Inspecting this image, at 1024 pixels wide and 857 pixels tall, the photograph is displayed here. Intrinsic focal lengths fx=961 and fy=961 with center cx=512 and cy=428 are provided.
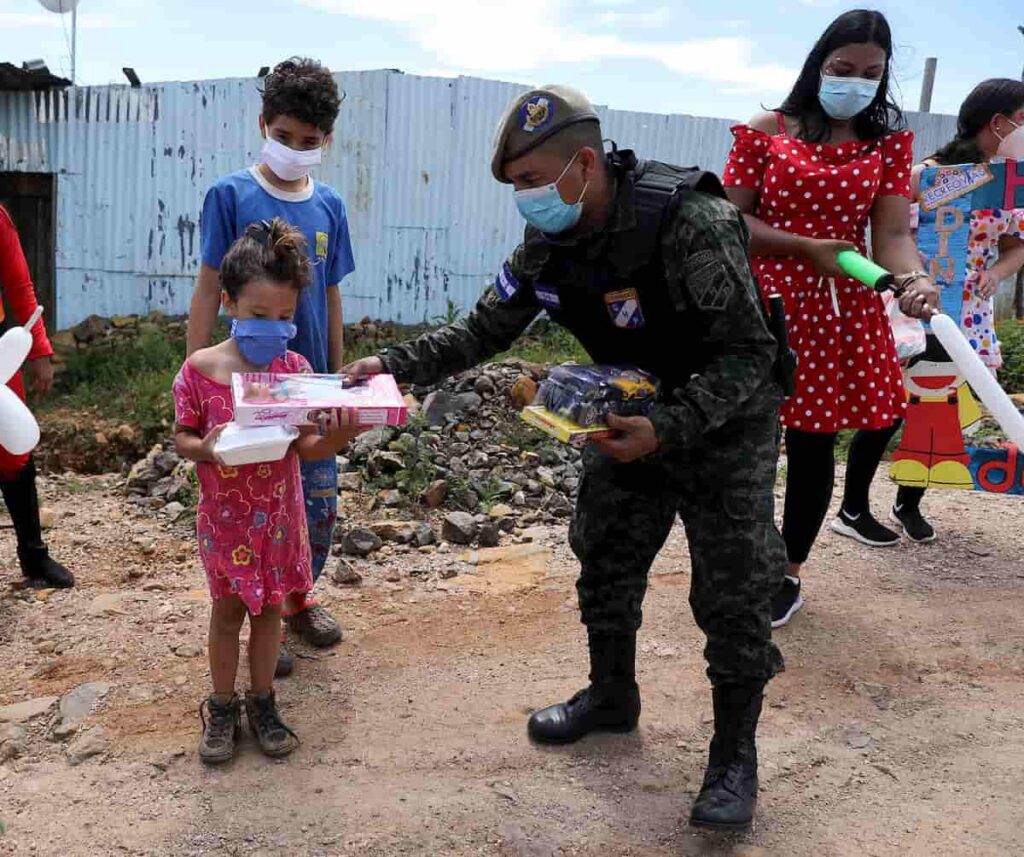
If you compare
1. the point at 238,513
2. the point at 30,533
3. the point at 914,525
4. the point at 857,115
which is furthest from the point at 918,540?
the point at 30,533

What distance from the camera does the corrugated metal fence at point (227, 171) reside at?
27.7 ft

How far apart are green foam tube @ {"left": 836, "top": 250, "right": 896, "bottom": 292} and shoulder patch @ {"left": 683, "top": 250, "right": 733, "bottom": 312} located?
63 cm

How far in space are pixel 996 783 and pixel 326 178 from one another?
25.3 feet

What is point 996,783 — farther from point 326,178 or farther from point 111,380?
point 326,178

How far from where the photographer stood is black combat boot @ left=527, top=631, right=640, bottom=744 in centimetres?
292

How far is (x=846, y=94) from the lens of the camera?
10.5 ft

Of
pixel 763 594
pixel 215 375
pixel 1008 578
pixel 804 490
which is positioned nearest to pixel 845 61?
pixel 804 490

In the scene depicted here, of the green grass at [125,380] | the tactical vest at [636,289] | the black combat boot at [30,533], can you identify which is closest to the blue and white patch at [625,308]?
the tactical vest at [636,289]

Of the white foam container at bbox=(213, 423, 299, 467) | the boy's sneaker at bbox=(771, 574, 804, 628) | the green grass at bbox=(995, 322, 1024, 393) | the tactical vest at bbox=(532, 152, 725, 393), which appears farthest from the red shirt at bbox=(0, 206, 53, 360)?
the green grass at bbox=(995, 322, 1024, 393)

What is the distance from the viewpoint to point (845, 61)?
3.18 metres

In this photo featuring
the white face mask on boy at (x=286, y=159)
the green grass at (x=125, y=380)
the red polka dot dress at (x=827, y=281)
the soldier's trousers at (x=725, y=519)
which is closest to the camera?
the soldier's trousers at (x=725, y=519)

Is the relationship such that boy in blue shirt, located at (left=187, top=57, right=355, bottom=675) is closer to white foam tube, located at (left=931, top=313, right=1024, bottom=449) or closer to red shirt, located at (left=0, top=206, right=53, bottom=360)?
red shirt, located at (left=0, top=206, right=53, bottom=360)

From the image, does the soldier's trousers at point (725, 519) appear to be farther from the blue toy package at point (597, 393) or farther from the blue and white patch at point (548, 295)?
the blue and white patch at point (548, 295)

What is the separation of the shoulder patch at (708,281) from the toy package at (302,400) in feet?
2.45
